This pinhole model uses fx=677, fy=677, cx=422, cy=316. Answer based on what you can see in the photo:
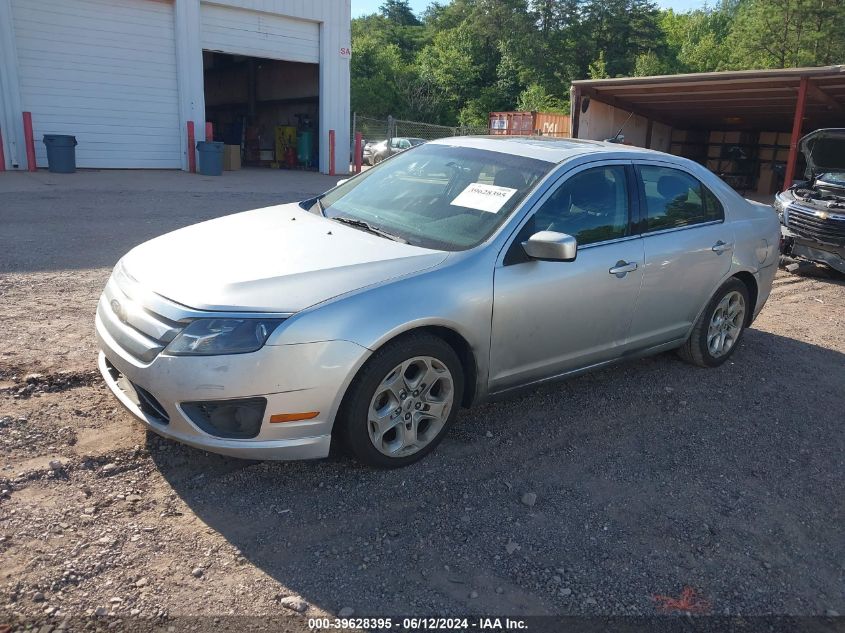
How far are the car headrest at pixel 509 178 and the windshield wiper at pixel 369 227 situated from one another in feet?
2.39

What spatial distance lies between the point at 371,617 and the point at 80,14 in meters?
18.2

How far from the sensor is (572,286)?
12.8ft

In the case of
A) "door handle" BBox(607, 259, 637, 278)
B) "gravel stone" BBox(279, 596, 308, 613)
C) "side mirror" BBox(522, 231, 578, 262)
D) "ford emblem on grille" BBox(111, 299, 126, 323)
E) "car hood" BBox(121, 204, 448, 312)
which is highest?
"side mirror" BBox(522, 231, 578, 262)

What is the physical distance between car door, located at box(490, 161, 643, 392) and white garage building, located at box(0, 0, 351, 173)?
53.3 ft

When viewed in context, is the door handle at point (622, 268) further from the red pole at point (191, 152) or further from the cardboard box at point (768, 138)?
the cardboard box at point (768, 138)

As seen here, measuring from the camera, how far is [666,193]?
462 centimetres

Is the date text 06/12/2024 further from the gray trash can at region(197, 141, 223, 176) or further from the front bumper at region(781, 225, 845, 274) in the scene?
the gray trash can at region(197, 141, 223, 176)

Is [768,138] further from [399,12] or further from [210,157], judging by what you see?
[399,12]

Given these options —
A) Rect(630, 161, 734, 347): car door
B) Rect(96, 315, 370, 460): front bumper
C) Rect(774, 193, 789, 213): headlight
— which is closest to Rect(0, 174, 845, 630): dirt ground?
Rect(96, 315, 370, 460): front bumper

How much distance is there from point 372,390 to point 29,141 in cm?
1631

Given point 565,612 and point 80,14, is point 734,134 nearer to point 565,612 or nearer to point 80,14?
point 80,14

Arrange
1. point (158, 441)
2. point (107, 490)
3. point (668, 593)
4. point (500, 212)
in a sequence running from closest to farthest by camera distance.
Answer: point (668, 593) → point (107, 490) → point (158, 441) → point (500, 212)

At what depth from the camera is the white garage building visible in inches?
628

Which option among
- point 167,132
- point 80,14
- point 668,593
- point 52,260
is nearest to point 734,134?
point 167,132
